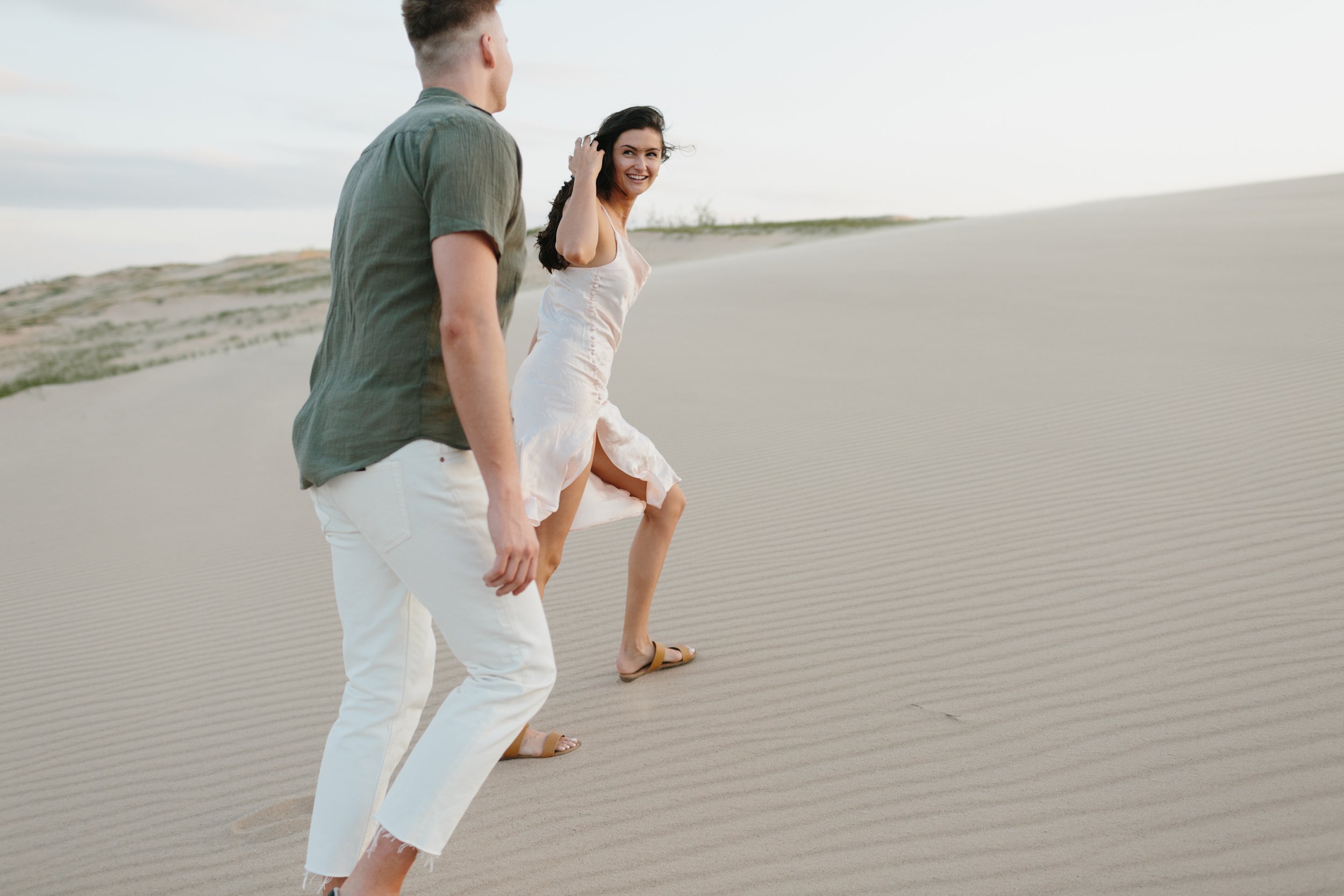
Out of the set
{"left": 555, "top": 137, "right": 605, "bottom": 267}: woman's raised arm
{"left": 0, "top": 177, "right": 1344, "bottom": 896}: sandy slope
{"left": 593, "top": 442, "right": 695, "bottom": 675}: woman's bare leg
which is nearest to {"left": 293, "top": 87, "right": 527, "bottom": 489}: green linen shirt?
{"left": 555, "top": 137, "right": 605, "bottom": 267}: woman's raised arm

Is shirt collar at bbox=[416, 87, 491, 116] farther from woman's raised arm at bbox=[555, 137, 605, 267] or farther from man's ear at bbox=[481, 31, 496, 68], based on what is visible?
woman's raised arm at bbox=[555, 137, 605, 267]

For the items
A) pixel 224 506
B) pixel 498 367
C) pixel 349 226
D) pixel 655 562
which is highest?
pixel 349 226

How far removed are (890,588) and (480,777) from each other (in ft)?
8.94

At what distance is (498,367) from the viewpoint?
5.82 ft

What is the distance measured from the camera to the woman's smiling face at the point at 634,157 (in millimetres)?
3111

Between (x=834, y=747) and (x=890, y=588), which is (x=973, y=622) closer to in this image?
(x=890, y=588)

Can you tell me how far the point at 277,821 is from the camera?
9.53ft

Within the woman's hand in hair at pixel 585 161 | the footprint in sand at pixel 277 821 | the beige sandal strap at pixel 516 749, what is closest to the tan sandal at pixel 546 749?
the beige sandal strap at pixel 516 749

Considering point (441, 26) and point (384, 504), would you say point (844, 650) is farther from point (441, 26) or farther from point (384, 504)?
point (441, 26)

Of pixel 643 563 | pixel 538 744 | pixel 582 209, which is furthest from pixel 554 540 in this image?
pixel 582 209

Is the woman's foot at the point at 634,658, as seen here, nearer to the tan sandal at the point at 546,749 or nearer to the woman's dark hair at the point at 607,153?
the tan sandal at the point at 546,749

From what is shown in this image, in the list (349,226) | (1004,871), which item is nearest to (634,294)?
(349,226)

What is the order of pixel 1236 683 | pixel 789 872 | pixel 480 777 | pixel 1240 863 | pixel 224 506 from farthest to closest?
pixel 224 506
pixel 1236 683
pixel 789 872
pixel 1240 863
pixel 480 777

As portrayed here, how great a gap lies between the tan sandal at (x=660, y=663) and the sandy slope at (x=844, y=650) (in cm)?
5
